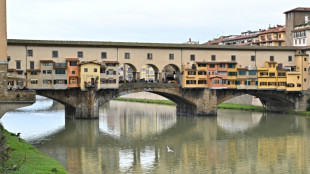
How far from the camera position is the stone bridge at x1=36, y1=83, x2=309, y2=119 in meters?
44.2

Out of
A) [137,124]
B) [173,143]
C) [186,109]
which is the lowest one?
[173,143]

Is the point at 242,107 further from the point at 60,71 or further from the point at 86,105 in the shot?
the point at 60,71

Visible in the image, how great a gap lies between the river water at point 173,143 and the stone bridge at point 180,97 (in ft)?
5.05

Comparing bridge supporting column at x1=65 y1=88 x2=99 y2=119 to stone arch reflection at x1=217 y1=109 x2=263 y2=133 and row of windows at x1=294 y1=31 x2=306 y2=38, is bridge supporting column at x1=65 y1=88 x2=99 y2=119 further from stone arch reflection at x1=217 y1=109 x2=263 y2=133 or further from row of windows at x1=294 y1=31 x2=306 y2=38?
row of windows at x1=294 y1=31 x2=306 y2=38

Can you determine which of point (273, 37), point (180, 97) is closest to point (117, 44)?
point (180, 97)

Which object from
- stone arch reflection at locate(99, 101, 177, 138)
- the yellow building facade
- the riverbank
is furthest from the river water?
the riverbank

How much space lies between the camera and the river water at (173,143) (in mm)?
24688

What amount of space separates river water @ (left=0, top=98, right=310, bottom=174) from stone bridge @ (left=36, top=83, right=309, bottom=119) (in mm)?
1538

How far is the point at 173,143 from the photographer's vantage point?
32.7 metres

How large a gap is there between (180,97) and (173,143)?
55.1 ft

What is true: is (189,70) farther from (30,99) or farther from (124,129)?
(30,99)

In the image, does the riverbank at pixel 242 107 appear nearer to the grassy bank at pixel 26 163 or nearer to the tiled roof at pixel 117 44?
the tiled roof at pixel 117 44

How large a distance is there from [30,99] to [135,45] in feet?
79.4

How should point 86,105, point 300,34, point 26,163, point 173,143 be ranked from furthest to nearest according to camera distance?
point 300,34 → point 86,105 → point 173,143 → point 26,163
